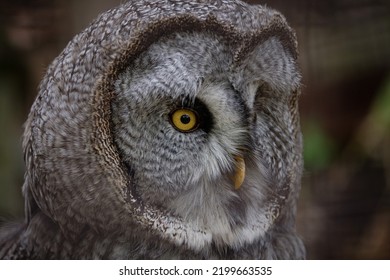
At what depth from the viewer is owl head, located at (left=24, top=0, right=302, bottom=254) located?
140cm

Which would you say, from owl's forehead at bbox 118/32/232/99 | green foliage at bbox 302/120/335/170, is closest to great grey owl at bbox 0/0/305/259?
owl's forehead at bbox 118/32/232/99

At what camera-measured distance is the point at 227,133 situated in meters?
1.44

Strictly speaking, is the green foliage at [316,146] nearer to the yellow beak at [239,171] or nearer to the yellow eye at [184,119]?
the yellow beak at [239,171]

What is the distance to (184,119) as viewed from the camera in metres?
1.40

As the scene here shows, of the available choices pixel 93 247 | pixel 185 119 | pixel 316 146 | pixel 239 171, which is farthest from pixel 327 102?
pixel 93 247

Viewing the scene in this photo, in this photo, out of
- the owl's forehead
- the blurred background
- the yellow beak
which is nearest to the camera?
the owl's forehead

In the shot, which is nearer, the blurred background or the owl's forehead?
the owl's forehead

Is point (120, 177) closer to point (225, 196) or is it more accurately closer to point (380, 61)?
point (225, 196)

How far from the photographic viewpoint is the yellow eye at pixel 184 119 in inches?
55.1

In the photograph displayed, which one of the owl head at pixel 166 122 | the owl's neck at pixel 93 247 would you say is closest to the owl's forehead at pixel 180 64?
the owl head at pixel 166 122

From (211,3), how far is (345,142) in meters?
0.81

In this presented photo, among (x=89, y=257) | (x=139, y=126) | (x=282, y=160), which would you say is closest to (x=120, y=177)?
(x=139, y=126)

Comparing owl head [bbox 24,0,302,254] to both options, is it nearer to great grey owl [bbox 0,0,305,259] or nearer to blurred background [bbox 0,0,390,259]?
great grey owl [bbox 0,0,305,259]

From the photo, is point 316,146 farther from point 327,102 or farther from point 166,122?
point 166,122
